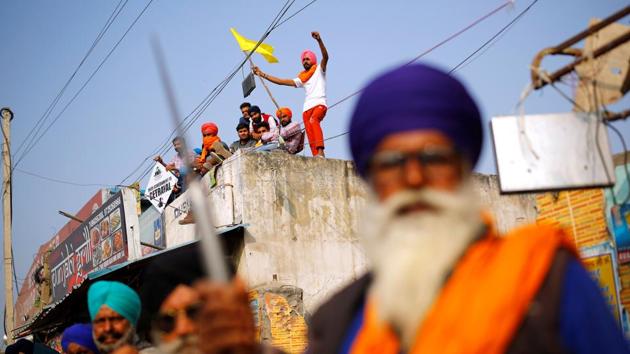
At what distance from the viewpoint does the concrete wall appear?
10859mm

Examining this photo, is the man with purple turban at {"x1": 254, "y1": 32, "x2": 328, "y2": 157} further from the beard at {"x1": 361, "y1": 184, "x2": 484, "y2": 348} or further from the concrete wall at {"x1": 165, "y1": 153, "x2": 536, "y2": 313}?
the beard at {"x1": 361, "y1": 184, "x2": 484, "y2": 348}

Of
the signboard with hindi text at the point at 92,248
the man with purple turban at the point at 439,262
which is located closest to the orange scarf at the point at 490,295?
the man with purple turban at the point at 439,262

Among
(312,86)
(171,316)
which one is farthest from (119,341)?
(312,86)

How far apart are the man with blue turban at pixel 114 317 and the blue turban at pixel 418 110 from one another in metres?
2.39

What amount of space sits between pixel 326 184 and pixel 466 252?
10.1 meters

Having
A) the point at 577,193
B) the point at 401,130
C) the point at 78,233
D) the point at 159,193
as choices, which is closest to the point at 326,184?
the point at 159,193

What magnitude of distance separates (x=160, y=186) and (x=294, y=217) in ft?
10.9

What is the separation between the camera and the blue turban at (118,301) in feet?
12.6

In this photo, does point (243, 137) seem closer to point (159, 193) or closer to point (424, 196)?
point (159, 193)

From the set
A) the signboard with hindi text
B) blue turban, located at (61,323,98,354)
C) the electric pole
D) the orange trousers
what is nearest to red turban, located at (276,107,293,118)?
the orange trousers

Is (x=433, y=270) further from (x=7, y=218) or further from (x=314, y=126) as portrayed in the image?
(x=7, y=218)

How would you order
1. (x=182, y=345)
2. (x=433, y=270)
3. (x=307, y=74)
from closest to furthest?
(x=433, y=270) → (x=182, y=345) → (x=307, y=74)

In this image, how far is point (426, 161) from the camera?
5.71 ft

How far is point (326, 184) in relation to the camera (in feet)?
38.7
